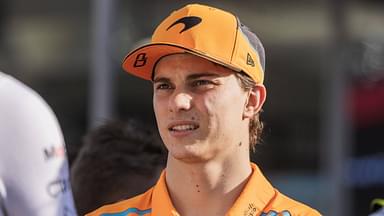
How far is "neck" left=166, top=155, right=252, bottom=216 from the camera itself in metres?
3.30

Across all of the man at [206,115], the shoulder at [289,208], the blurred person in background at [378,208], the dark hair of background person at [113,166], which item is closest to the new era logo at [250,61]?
the man at [206,115]

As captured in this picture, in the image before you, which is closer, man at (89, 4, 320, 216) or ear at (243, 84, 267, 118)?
man at (89, 4, 320, 216)

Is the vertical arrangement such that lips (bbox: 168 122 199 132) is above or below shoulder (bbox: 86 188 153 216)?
above

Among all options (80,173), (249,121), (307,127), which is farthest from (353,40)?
(249,121)

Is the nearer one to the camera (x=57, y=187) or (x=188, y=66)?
(x=188, y=66)

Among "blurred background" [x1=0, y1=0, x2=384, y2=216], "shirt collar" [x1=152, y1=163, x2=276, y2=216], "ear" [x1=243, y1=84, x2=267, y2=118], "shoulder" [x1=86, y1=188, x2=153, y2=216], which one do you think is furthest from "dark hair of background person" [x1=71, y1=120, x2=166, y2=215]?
"blurred background" [x1=0, y1=0, x2=384, y2=216]

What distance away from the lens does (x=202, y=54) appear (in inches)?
128

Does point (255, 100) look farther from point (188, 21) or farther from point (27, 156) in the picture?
point (27, 156)

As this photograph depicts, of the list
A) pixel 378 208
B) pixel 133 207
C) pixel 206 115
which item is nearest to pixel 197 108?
pixel 206 115

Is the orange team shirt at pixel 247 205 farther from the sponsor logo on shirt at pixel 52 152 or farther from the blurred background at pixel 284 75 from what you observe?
the blurred background at pixel 284 75

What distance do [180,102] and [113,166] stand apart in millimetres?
1222

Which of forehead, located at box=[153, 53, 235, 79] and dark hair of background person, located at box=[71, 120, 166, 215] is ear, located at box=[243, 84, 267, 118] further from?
dark hair of background person, located at box=[71, 120, 166, 215]

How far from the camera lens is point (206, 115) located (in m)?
3.25

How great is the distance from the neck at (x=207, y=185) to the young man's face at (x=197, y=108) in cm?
4
